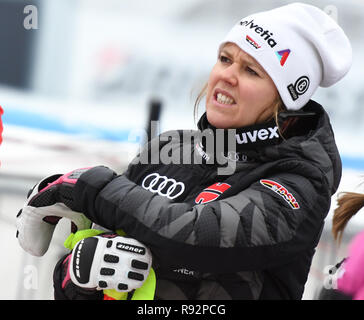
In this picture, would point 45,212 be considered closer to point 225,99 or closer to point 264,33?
point 225,99

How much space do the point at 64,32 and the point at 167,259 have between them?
237 inches

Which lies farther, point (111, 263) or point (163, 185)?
point (163, 185)

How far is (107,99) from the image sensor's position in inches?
261

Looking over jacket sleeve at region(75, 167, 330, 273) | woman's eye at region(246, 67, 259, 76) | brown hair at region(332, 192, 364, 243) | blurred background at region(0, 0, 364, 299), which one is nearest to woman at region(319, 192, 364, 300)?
brown hair at region(332, 192, 364, 243)

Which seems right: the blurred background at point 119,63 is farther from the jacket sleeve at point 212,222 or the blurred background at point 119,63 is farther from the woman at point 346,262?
the jacket sleeve at point 212,222

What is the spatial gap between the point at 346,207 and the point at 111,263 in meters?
0.55

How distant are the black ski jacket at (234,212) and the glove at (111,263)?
2 cm

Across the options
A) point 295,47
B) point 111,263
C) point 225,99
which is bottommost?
point 111,263

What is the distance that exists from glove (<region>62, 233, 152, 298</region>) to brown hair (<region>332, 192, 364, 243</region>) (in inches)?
18.9

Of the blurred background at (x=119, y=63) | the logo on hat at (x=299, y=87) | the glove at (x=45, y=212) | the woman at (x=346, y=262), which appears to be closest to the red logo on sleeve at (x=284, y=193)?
the woman at (x=346, y=262)

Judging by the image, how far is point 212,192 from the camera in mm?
1222

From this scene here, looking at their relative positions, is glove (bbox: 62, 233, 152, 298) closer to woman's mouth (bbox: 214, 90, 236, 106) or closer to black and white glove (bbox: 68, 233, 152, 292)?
black and white glove (bbox: 68, 233, 152, 292)

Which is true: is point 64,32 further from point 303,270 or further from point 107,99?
point 303,270

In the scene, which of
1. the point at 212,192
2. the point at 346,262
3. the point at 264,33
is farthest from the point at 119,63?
the point at 346,262
